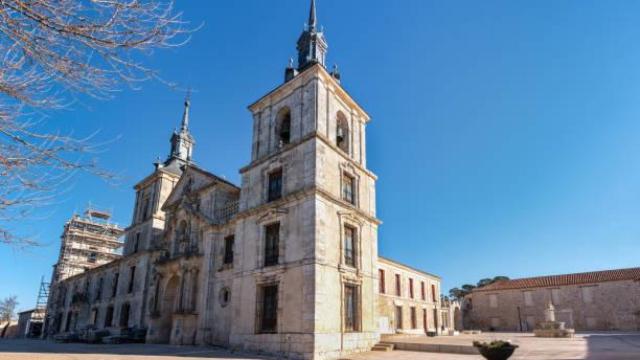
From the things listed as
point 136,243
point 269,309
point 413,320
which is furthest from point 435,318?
point 136,243

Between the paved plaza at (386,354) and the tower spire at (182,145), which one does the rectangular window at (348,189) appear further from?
the tower spire at (182,145)

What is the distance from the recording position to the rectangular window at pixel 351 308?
1462 cm

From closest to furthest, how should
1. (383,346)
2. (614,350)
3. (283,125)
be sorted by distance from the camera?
(614,350) < (383,346) < (283,125)

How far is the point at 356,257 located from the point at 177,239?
38.1ft

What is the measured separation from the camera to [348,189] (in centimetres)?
1711

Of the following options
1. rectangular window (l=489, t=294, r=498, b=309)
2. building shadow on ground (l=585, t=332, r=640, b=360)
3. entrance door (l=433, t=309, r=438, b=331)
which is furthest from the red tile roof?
building shadow on ground (l=585, t=332, r=640, b=360)

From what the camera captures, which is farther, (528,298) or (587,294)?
(528,298)

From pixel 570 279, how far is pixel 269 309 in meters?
31.5

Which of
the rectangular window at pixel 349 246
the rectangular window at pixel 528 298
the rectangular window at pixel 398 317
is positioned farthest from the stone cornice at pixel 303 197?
the rectangular window at pixel 528 298

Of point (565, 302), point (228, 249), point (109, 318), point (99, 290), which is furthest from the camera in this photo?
point (565, 302)

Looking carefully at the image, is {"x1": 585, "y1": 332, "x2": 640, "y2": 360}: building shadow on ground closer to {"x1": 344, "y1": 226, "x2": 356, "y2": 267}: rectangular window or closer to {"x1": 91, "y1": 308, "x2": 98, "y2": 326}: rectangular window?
{"x1": 344, "y1": 226, "x2": 356, "y2": 267}: rectangular window

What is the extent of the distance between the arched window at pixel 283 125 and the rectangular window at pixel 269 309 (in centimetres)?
679

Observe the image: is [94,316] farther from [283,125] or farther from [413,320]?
[413,320]

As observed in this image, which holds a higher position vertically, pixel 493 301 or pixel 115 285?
pixel 115 285
